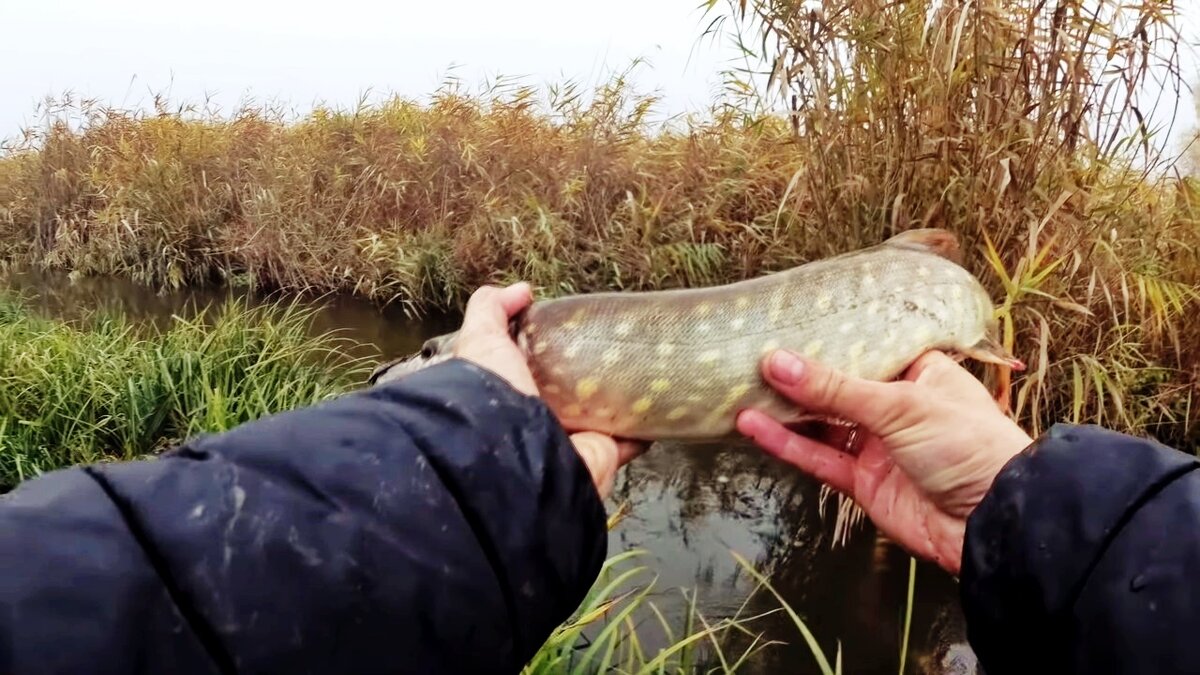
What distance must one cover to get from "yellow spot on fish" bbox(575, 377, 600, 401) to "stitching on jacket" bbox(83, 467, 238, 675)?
1.17m

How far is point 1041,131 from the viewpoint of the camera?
311 centimetres

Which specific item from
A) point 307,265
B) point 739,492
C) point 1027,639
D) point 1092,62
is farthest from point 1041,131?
point 307,265

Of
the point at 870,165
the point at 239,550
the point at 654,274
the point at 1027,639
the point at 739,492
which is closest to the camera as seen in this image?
the point at 239,550

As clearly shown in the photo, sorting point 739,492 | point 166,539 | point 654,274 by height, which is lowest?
point 739,492

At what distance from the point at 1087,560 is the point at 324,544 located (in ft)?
2.84

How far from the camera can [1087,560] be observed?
974 mm

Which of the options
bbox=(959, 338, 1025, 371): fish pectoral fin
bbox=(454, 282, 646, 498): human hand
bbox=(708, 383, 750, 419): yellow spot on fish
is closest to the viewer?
bbox=(454, 282, 646, 498): human hand

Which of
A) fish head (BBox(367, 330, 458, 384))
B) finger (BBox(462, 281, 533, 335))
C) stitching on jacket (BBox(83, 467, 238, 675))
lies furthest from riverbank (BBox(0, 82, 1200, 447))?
stitching on jacket (BBox(83, 467, 238, 675))

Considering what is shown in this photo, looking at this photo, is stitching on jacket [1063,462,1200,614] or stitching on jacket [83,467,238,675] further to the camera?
stitching on jacket [1063,462,1200,614]

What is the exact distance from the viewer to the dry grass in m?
3.16

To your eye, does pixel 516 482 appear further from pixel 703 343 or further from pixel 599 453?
pixel 703 343

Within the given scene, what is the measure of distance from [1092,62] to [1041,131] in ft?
1.07

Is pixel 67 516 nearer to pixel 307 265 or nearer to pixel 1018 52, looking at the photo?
pixel 1018 52

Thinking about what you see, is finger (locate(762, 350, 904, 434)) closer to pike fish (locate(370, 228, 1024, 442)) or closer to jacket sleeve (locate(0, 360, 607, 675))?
pike fish (locate(370, 228, 1024, 442))
